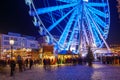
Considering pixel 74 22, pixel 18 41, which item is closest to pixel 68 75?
pixel 74 22

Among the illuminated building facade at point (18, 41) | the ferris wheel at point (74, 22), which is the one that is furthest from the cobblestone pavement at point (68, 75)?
the illuminated building facade at point (18, 41)

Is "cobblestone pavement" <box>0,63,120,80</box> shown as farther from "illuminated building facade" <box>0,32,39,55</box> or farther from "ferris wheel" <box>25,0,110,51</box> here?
"illuminated building facade" <box>0,32,39,55</box>

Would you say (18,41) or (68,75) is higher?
(18,41)

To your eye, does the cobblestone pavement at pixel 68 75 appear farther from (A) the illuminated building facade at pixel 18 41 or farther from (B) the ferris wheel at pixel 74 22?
(A) the illuminated building facade at pixel 18 41

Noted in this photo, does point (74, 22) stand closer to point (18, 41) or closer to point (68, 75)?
point (68, 75)

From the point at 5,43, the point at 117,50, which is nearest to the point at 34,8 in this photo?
the point at 117,50

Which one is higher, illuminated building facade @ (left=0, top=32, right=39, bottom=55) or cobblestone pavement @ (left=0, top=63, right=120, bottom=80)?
illuminated building facade @ (left=0, top=32, right=39, bottom=55)

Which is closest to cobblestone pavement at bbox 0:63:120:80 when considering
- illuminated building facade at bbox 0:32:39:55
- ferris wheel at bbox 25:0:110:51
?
ferris wheel at bbox 25:0:110:51

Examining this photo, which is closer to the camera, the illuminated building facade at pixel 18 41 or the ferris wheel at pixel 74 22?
the ferris wheel at pixel 74 22

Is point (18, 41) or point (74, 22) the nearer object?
point (74, 22)

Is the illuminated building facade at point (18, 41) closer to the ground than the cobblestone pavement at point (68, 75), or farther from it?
farther from it

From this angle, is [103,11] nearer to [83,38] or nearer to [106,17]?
[106,17]

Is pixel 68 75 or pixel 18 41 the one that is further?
pixel 18 41

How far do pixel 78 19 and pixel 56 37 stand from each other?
15.5 ft
